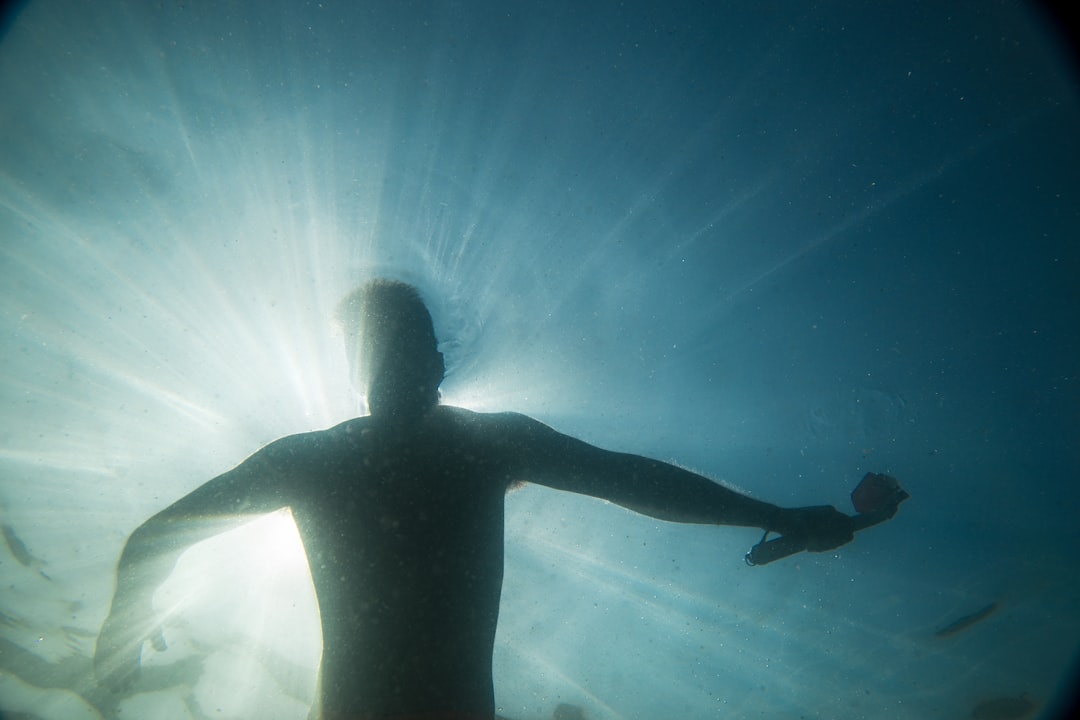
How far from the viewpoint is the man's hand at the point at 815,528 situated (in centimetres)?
194

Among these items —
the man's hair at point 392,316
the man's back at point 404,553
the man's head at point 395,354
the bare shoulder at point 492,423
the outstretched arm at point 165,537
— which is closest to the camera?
the man's back at point 404,553

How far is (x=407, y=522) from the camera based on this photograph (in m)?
1.87

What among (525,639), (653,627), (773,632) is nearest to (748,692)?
(773,632)

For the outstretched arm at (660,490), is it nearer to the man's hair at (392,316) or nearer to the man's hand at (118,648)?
the man's hair at (392,316)

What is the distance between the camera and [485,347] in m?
7.08

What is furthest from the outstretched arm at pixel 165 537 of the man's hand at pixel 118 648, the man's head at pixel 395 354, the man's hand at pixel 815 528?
the man's hand at pixel 815 528

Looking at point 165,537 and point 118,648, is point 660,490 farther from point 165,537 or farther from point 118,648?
point 118,648

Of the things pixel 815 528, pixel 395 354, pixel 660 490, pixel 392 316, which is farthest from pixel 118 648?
pixel 815 528

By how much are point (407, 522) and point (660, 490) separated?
116 cm

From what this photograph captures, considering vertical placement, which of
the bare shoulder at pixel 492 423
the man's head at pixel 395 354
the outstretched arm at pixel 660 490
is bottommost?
the outstretched arm at pixel 660 490

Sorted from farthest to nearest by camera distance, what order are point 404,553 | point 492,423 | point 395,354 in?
point 395,354 < point 492,423 < point 404,553

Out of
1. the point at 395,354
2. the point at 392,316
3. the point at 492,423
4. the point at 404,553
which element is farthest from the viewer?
the point at 392,316

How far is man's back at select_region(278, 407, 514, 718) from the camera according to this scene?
162cm

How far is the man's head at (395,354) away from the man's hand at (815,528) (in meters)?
1.90
